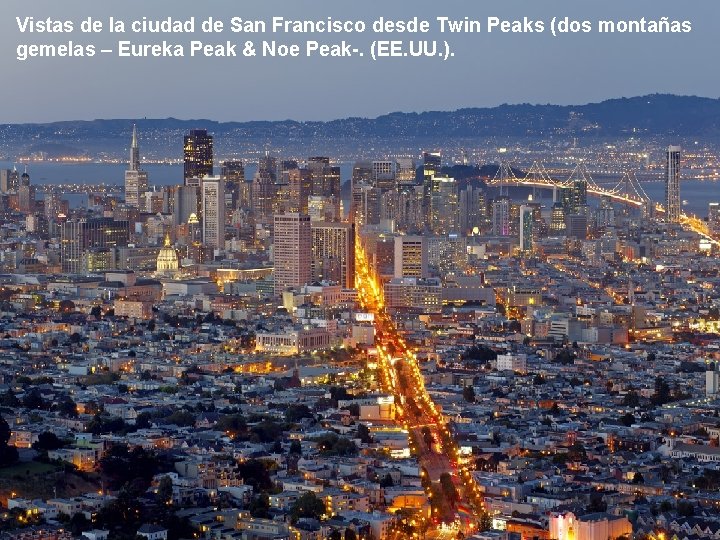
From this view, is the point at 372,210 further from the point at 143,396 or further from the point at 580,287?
the point at 143,396

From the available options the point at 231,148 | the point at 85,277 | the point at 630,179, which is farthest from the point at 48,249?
the point at 231,148

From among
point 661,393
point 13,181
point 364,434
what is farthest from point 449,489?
point 13,181

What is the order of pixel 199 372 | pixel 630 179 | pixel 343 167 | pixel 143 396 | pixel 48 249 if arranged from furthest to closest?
pixel 343 167 → pixel 630 179 → pixel 48 249 → pixel 199 372 → pixel 143 396

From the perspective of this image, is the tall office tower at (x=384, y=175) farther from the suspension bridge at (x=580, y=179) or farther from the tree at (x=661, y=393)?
the tree at (x=661, y=393)

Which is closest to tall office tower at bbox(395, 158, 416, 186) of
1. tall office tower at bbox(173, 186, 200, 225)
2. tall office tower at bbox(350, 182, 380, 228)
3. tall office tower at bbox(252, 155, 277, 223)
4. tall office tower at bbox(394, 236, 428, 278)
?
tall office tower at bbox(252, 155, 277, 223)

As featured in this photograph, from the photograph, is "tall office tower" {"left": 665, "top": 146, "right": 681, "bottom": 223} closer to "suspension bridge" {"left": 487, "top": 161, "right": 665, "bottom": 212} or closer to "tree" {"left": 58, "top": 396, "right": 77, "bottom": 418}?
"suspension bridge" {"left": 487, "top": 161, "right": 665, "bottom": 212}

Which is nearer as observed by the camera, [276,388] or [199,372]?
[276,388]

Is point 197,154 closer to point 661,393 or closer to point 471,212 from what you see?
point 471,212

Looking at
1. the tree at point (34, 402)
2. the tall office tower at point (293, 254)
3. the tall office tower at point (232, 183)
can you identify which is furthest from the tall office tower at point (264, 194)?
the tree at point (34, 402)
